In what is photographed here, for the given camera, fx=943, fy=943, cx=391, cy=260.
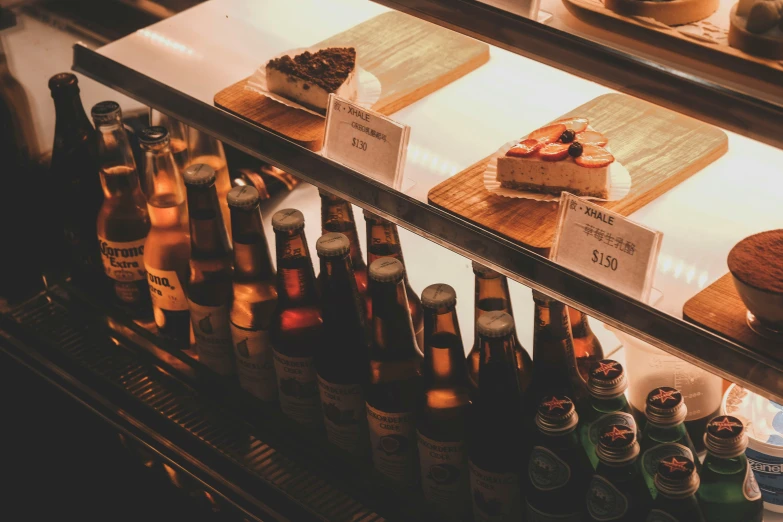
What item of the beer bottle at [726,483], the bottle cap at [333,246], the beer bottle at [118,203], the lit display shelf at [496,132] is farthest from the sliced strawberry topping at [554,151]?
the beer bottle at [118,203]

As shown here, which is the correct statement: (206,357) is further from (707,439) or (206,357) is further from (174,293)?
(707,439)

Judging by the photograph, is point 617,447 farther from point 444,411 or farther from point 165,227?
point 165,227

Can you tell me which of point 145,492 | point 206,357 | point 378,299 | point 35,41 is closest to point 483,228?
point 378,299

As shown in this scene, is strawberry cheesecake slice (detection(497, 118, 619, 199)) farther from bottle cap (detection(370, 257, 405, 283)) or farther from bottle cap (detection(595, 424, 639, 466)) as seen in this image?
bottle cap (detection(595, 424, 639, 466))

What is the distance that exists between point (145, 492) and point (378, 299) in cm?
106

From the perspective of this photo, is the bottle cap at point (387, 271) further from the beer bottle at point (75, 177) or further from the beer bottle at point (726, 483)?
the beer bottle at point (75, 177)

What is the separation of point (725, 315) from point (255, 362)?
0.90m

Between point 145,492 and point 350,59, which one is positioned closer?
point 350,59

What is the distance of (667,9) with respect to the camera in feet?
4.49

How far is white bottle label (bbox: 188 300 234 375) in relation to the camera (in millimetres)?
1784

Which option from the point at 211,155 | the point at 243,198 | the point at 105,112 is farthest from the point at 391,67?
the point at 105,112

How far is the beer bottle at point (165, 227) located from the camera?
1.83 m

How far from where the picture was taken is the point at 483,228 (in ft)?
4.49

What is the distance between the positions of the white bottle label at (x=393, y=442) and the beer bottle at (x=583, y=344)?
0.32 meters
